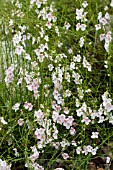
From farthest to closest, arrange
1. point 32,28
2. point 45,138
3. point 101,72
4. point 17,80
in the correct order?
1. point 32,28
2. point 101,72
3. point 17,80
4. point 45,138

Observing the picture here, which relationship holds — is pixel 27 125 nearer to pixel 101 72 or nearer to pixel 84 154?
pixel 84 154

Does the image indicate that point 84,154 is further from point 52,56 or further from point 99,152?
point 52,56

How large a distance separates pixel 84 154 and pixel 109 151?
153 millimetres

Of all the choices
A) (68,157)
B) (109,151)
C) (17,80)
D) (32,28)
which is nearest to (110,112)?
(109,151)

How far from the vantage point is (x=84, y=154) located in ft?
8.59

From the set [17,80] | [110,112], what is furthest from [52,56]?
[110,112]

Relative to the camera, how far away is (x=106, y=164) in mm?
2629

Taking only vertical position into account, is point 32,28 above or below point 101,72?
above

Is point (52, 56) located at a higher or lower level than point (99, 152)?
higher

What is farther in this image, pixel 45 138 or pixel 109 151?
pixel 109 151

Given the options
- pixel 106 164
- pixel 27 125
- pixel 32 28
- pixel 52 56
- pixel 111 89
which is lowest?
pixel 106 164

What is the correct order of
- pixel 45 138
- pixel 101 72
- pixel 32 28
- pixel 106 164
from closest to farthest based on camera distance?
pixel 45 138, pixel 106 164, pixel 101 72, pixel 32 28

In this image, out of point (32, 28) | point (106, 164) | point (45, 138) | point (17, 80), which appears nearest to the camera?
point (45, 138)

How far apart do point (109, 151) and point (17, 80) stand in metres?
0.71
